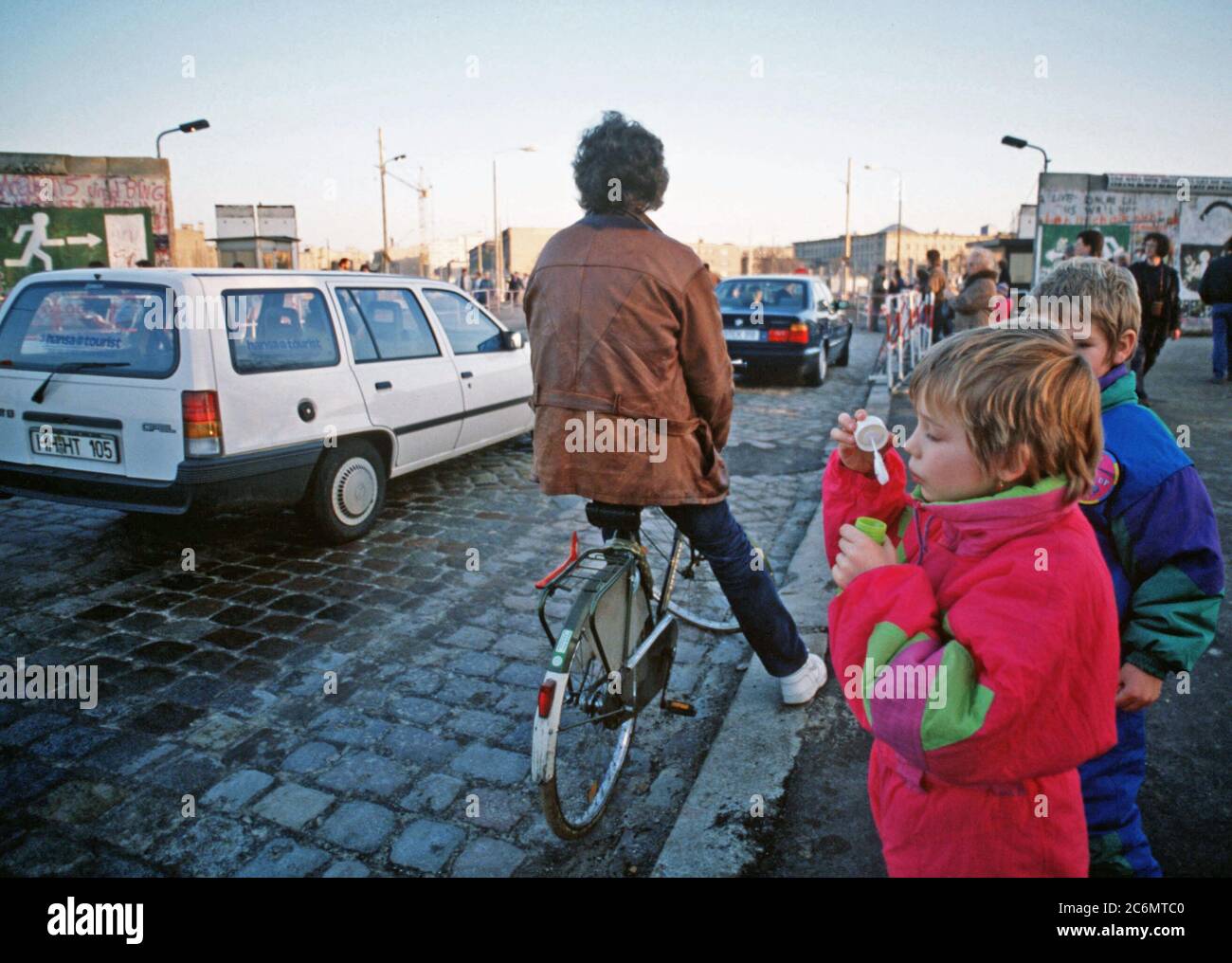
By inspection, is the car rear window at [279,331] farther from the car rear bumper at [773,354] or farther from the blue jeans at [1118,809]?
the car rear bumper at [773,354]

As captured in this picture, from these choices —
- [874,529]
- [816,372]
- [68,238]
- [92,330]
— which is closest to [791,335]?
[816,372]

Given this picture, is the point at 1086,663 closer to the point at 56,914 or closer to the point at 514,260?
the point at 56,914

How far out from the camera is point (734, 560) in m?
2.95

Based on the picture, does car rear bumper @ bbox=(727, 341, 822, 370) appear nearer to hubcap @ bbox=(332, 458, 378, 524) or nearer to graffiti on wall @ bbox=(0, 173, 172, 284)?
hubcap @ bbox=(332, 458, 378, 524)

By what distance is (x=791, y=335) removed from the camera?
12703 millimetres

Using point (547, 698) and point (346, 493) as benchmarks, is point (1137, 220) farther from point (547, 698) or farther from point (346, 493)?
point (547, 698)

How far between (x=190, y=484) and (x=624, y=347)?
126 inches

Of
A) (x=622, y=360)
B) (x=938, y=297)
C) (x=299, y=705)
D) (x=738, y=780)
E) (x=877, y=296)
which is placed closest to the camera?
(x=622, y=360)

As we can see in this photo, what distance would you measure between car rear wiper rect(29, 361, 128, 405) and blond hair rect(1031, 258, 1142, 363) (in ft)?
15.5

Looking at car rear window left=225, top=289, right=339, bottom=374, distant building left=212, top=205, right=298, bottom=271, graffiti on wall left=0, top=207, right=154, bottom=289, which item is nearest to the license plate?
car rear window left=225, top=289, right=339, bottom=374

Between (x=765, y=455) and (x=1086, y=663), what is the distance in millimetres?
7157

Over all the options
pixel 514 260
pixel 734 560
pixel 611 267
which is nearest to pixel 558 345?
pixel 611 267

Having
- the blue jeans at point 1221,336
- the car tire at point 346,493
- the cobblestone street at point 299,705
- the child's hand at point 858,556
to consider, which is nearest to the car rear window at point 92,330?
the cobblestone street at point 299,705

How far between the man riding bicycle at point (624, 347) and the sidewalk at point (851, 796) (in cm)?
101
